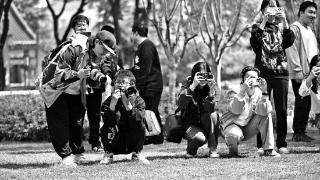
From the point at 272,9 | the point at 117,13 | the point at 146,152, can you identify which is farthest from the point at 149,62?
the point at 117,13

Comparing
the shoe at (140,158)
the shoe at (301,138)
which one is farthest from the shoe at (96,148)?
the shoe at (301,138)

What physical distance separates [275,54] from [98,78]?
8.19ft

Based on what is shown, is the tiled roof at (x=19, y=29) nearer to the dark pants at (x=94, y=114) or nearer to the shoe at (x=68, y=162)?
the dark pants at (x=94, y=114)

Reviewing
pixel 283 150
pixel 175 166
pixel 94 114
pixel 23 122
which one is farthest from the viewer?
pixel 23 122

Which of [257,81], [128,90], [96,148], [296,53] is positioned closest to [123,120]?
[128,90]

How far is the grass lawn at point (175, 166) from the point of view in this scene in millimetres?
8031

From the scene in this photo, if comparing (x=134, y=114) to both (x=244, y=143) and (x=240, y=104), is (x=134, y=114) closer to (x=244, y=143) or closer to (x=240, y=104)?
(x=240, y=104)

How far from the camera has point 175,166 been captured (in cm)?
877

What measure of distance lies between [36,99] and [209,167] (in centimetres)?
680

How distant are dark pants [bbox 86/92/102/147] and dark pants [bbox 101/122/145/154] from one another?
170 cm

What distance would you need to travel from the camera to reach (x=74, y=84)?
9094 millimetres

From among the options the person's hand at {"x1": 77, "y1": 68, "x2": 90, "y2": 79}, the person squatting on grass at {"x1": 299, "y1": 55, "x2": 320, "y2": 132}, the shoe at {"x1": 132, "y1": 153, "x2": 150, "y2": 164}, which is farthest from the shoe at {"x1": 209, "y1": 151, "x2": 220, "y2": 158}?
the person's hand at {"x1": 77, "y1": 68, "x2": 90, "y2": 79}

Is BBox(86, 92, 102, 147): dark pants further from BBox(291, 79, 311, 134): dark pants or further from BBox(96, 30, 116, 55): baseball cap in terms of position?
BBox(291, 79, 311, 134): dark pants

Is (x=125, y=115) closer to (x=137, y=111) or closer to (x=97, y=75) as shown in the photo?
(x=137, y=111)
